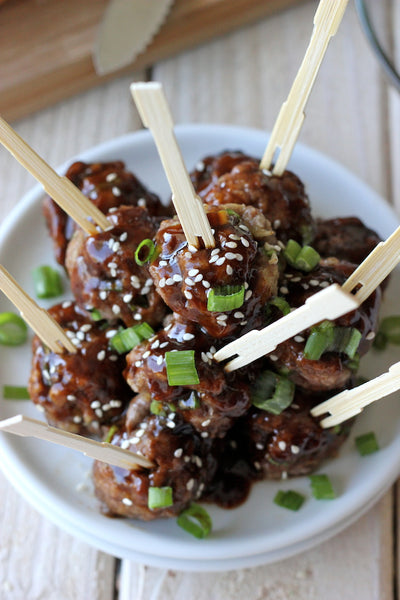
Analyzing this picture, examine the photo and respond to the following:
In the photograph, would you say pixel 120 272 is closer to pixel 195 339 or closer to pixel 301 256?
pixel 195 339

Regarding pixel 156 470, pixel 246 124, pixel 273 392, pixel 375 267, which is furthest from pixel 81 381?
pixel 246 124

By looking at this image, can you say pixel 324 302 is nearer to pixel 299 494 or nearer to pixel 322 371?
pixel 322 371

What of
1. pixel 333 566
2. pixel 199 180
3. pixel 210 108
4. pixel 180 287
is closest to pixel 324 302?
pixel 180 287

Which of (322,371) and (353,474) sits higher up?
(322,371)

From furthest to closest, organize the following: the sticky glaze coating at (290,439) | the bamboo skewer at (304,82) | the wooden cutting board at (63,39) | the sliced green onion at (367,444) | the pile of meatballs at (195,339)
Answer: the wooden cutting board at (63,39)
the sliced green onion at (367,444)
the sticky glaze coating at (290,439)
the pile of meatballs at (195,339)
the bamboo skewer at (304,82)

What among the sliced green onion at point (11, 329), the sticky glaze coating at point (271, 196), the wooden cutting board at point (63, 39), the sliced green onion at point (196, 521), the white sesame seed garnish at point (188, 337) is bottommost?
the sliced green onion at point (196, 521)

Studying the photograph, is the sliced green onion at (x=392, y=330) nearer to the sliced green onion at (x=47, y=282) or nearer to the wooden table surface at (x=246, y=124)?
the wooden table surface at (x=246, y=124)

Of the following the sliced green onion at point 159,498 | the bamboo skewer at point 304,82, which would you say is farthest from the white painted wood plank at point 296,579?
the bamboo skewer at point 304,82
